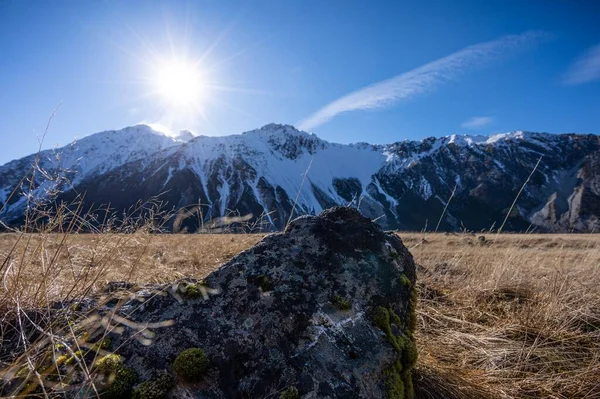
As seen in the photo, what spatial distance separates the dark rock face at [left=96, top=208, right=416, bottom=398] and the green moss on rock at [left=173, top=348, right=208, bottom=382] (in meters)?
0.05

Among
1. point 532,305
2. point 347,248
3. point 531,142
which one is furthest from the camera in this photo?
point 531,142

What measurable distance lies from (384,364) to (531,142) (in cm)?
21475

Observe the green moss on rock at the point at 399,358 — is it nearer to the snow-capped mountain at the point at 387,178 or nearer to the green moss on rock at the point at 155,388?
the green moss on rock at the point at 155,388

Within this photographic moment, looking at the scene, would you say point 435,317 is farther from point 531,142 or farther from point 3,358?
point 531,142

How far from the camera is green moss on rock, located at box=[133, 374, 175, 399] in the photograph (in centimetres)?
136

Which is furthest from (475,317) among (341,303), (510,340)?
(341,303)

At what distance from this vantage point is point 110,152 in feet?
635

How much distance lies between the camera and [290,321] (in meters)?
1.81

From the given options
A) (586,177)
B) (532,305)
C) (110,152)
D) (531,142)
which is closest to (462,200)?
(586,177)

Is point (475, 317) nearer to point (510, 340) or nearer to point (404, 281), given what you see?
point (510, 340)

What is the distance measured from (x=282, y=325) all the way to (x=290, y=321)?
0.06m

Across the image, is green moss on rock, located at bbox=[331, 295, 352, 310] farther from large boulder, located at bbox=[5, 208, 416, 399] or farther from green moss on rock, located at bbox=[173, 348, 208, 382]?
green moss on rock, located at bbox=[173, 348, 208, 382]

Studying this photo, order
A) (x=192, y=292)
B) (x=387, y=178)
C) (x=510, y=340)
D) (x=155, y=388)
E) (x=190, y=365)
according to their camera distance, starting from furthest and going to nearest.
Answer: (x=387, y=178)
(x=510, y=340)
(x=192, y=292)
(x=190, y=365)
(x=155, y=388)

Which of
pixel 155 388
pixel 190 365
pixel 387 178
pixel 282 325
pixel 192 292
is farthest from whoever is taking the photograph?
pixel 387 178
